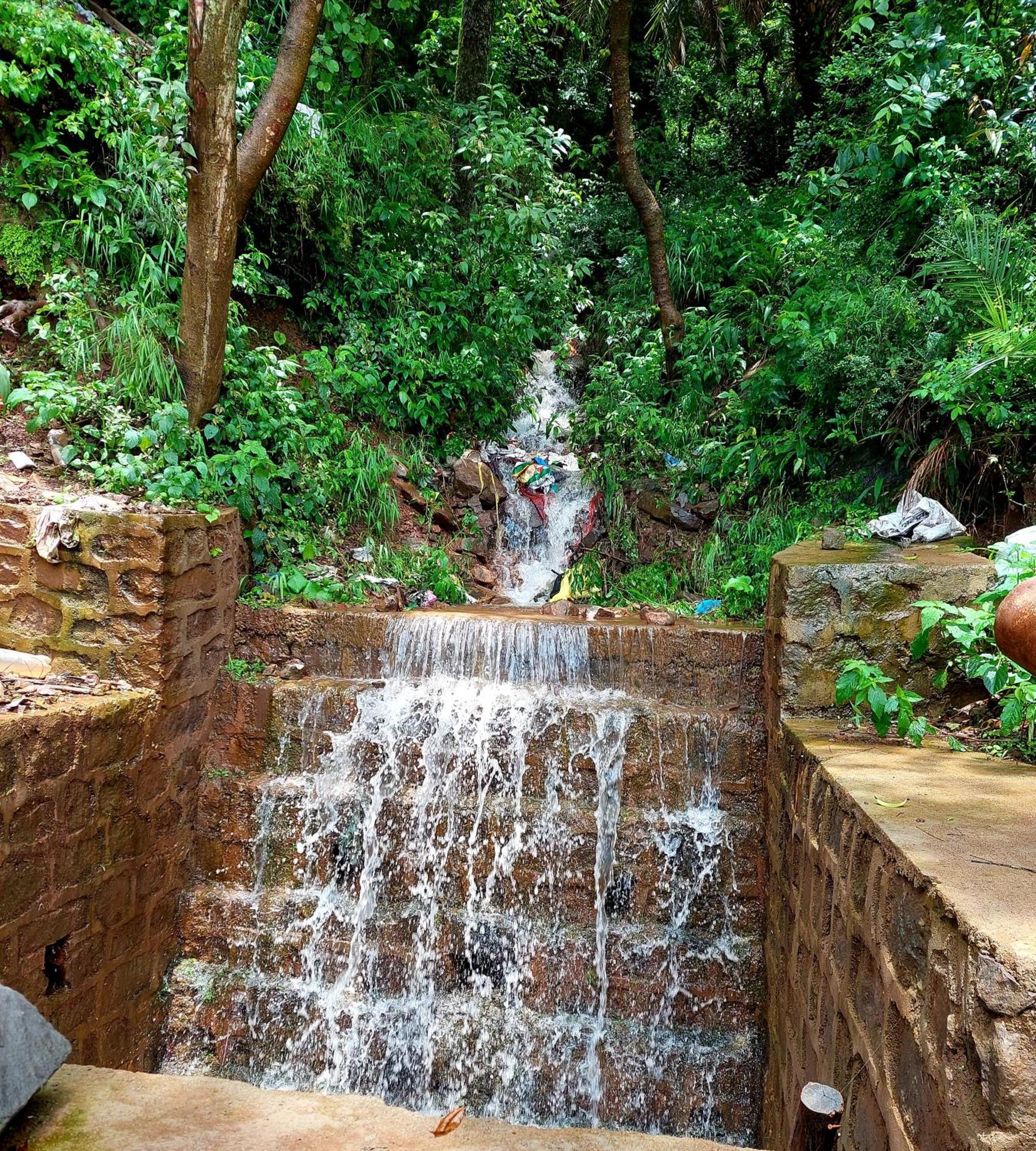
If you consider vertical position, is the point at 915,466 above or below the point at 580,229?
below

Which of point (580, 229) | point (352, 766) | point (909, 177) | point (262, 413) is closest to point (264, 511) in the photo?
point (262, 413)

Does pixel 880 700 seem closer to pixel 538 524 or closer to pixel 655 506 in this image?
pixel 655 506

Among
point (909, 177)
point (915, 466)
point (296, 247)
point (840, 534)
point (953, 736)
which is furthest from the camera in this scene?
point (296, 247)

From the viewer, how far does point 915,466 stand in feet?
18.3

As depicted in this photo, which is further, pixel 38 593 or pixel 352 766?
pixel 352 766

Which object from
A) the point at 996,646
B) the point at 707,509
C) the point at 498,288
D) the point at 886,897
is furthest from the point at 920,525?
the point at 498,288

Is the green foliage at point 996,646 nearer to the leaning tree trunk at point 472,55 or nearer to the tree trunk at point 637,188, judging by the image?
the tree trunk at point 637,188

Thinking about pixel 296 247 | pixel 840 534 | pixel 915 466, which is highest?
pixel 296 247

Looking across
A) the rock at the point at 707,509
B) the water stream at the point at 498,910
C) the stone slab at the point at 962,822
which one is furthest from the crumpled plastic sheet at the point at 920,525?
the rock at the point at 707,509

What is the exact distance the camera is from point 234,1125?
1.66 metres

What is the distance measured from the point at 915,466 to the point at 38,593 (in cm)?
537

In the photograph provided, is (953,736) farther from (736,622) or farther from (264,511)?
(264,511)

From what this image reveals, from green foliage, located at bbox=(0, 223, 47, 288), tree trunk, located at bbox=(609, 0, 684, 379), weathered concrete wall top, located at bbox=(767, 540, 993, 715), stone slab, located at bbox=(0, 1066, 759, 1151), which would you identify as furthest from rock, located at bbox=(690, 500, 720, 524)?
stone slab, located at bbox=(0, 1066, 759, 1151)

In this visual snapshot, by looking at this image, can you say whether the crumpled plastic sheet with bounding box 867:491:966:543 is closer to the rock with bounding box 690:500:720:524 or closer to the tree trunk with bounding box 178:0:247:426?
the rock with bounding box 690:500:720:524
